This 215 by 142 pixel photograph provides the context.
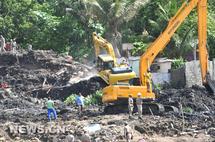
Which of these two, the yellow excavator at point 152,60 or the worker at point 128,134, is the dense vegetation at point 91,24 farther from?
the worker at point 128,134

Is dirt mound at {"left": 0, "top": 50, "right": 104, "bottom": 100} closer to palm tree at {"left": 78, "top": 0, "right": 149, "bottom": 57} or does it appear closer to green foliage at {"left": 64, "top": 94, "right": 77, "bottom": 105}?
green foliage at {"left": 64, "top": 94, "right": 77, "bottom": 105}

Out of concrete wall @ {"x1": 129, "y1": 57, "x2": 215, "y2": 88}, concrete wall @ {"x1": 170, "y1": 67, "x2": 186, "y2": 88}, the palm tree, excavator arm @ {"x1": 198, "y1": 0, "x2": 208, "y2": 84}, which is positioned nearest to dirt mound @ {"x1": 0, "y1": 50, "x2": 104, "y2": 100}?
concrete wall @ {"x1": 129, "y1": 57, "x2": 215, "y2": 88}

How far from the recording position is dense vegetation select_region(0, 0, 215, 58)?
143 ft

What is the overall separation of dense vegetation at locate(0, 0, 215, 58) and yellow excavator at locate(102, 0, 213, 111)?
11058mm

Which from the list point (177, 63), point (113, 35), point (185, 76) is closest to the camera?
point (185, 76)

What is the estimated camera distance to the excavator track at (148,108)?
28.1 metres

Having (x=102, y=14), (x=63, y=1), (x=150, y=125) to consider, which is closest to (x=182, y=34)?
(x=102, y=14)

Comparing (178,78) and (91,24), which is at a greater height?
(91,24)

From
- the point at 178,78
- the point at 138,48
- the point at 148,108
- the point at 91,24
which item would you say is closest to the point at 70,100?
the point at 178,78

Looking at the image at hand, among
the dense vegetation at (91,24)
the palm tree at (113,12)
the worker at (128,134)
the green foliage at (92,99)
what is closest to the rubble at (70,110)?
the worker at (128,134)

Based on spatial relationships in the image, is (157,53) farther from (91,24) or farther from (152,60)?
(91,24)

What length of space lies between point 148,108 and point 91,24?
775 inches

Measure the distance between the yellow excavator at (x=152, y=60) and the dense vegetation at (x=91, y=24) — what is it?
11.1 meters

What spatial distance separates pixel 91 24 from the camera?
47156mm
